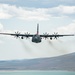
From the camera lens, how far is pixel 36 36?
630 ft
